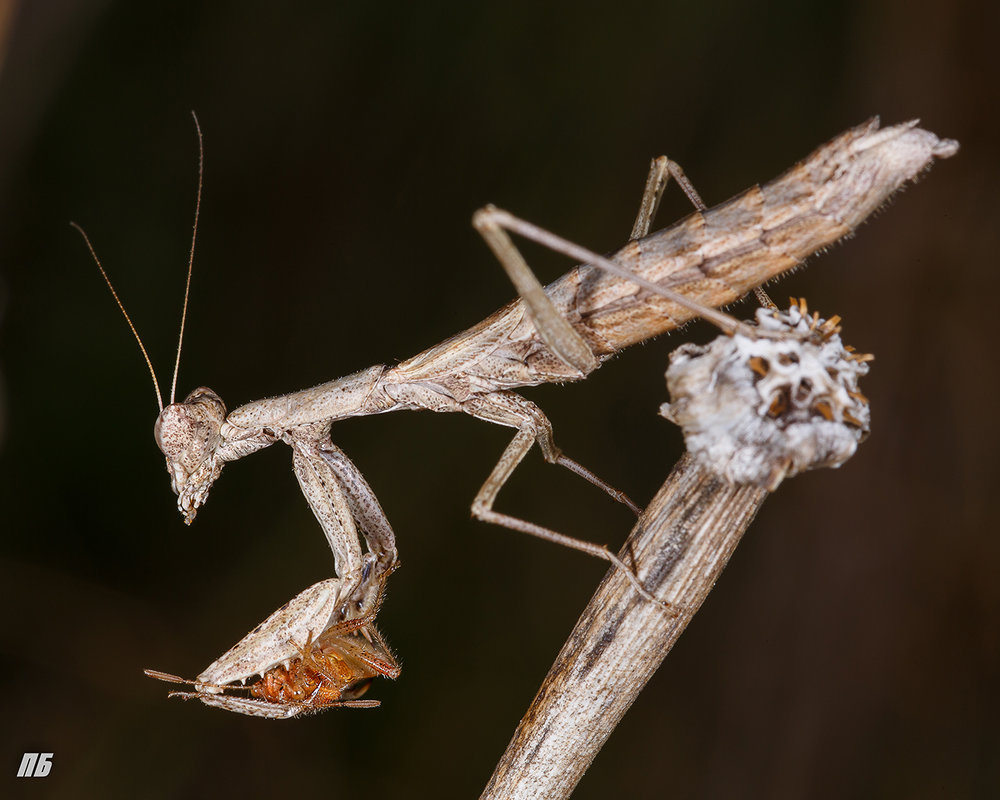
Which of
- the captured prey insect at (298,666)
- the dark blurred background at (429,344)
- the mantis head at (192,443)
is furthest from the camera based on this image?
the dark blurred background at (429,344)

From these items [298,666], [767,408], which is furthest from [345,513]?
[767,408]

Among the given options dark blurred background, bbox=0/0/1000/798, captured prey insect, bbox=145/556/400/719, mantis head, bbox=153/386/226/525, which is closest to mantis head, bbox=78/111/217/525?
mantis head, bbox=153/386/226/525

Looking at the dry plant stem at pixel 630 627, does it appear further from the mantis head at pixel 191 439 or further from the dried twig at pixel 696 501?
the mantis head at pixel 191 439

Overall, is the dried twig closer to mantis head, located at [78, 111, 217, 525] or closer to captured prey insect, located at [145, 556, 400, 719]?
captured prey insect, located at [145, 556, 400, 719]

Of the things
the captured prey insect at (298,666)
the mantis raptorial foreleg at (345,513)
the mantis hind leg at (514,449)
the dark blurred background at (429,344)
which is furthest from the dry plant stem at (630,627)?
the dark blurred background at (429,344)

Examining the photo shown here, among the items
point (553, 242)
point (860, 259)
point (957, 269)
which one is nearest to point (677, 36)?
point (860, 259)

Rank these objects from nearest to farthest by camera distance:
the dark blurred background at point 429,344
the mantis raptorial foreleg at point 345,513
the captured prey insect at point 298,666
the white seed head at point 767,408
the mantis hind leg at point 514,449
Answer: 1. the white seed head at point 767,408
2. the mantis hind leg at point 514,449
3. the captured prey insect at point 298,666
4. the mantis raptorial foreleg at point 345,513
5. the dark blurred background at point 429,344

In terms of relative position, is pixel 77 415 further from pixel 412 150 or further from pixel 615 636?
pixel 615 636
